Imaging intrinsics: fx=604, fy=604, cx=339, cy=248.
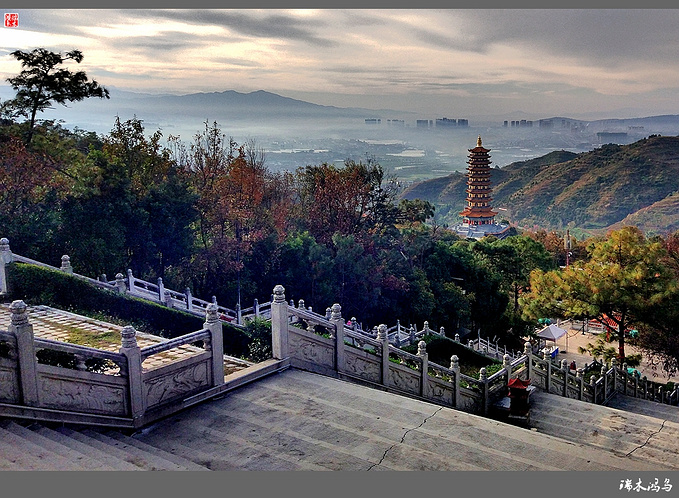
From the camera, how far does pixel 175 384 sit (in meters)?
4.55

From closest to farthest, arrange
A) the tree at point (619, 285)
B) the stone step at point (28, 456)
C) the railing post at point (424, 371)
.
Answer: the stone step at point (28, 456), the railing post at point (424, 371), the tree at point (619, 285)

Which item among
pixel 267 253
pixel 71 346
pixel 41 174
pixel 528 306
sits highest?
Answer: pixel 41 174

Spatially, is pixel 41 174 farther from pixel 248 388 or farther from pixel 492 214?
pixel 492 214

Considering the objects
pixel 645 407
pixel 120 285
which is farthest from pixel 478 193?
pixel 120 285

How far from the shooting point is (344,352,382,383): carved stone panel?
19.6ft

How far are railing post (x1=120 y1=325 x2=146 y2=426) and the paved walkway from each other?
5.44ft

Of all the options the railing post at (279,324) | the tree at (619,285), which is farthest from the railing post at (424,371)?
the tree at (619,285)

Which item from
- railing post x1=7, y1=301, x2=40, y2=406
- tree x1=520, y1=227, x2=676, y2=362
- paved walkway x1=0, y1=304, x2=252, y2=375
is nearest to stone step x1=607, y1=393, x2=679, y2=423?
tree x1=520, y1=227, x2=676, y2=362

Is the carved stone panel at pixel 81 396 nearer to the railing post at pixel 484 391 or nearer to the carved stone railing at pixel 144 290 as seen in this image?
the carved stone railing at pixel 144 290

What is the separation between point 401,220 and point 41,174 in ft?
34.0

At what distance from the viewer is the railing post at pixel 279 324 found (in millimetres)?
5441

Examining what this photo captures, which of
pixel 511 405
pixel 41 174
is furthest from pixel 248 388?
pixel 41 174

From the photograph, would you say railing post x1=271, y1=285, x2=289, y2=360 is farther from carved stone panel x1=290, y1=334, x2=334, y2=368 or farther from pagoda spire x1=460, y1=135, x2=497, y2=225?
pagoda spire x1=460, y1=135, x2=497, y2=225

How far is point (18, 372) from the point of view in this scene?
3842 mm
